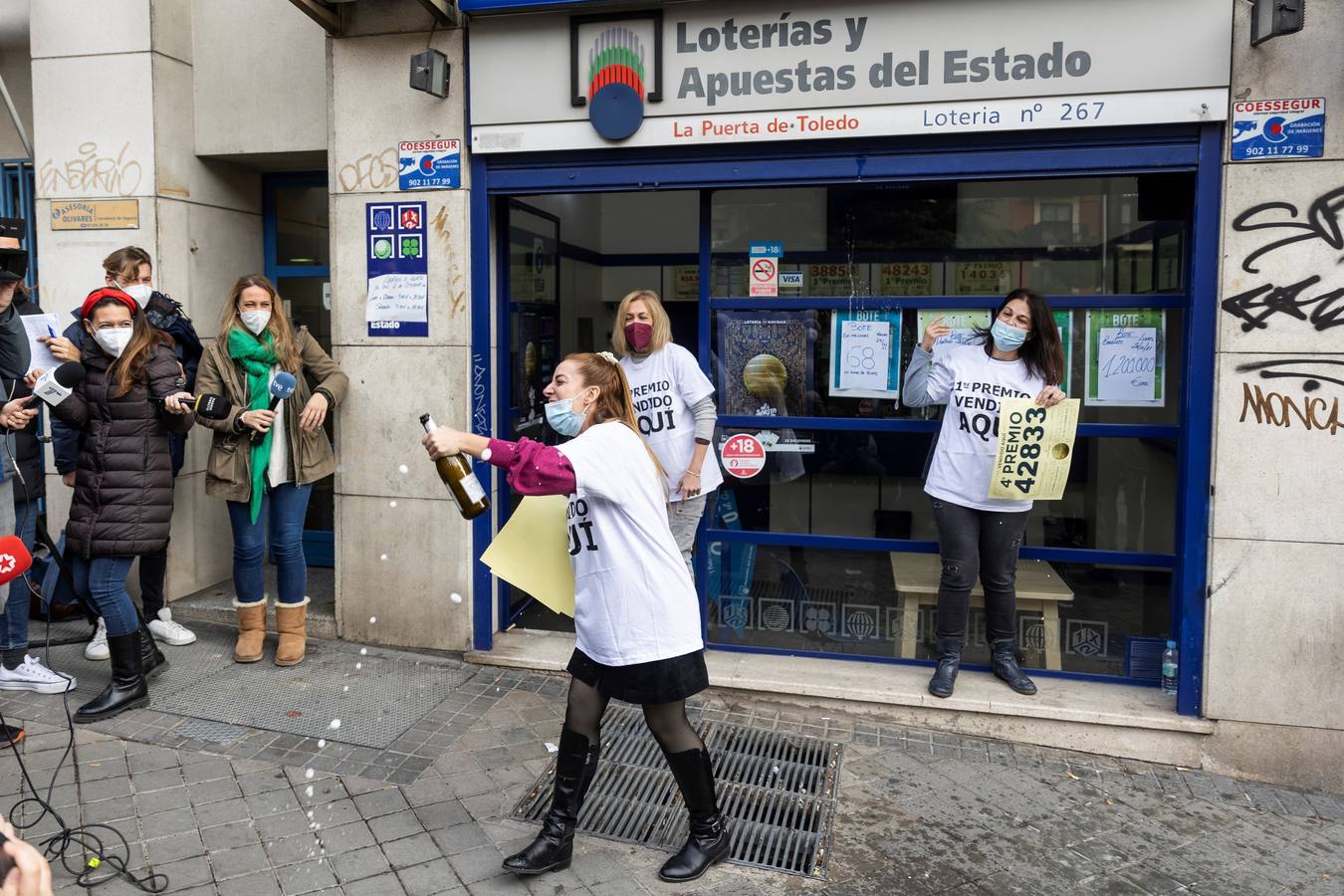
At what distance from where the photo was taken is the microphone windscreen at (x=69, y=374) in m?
4.72

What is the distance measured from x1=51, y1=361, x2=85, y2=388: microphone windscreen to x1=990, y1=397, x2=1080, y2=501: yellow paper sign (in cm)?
455

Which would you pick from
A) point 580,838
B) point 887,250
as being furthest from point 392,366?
point 580,838

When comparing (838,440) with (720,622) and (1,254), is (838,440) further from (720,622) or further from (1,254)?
A: (1,254)

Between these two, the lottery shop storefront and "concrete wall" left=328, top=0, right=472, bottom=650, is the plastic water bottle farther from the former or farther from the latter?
"concrete wall" left=328, top=0, right=472, bottom=650

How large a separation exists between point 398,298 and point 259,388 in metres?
0.94

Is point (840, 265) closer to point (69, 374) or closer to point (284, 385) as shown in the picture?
point (284, 385)

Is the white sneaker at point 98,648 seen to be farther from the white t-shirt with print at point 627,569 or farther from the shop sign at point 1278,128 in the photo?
the shop sign at point 1278,128

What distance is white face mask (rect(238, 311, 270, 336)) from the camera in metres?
5.43

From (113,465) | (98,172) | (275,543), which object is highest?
(98,172)

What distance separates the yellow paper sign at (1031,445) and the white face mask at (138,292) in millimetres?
4723

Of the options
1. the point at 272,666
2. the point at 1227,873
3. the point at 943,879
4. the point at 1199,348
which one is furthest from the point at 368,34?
the point at 1227,873

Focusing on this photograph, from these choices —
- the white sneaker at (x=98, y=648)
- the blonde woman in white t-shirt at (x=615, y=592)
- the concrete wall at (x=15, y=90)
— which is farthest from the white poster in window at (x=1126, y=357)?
the concrete wall at (x=15, y=90)

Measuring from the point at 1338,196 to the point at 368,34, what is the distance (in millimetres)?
5144

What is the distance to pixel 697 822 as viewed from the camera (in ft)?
12.2
